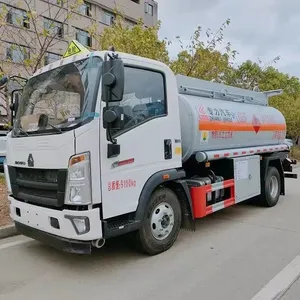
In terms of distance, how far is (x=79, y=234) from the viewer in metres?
3.69

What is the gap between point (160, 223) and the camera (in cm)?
459

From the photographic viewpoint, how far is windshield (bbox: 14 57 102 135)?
3.79 metres

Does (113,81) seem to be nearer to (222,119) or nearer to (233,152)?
(222,119)

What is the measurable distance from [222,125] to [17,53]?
235 inches

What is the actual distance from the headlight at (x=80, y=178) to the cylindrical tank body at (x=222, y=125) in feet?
6.53

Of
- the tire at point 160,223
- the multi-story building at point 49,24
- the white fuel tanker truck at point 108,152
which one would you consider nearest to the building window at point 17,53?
the multi-story building at point 49,24

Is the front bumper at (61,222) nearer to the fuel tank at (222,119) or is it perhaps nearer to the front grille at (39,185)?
the front grille at (39,185)

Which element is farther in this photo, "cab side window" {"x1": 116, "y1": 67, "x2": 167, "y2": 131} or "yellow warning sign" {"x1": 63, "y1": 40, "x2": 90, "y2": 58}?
"yellow warning sign" {"x1": 63, "y1": 40, "x2": 90, "y2": 58}

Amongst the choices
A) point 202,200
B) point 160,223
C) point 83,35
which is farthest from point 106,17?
point 160,223

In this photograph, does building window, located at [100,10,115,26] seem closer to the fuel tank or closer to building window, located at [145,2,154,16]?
building window, located at [145,2,154,16]

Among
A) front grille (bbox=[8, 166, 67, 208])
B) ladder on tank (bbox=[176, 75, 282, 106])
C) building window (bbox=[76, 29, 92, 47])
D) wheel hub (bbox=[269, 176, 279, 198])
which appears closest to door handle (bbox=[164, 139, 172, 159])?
ladder on tank (bbox=[176, 75, 282, 106])

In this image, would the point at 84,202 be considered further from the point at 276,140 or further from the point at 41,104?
the point at 276,140

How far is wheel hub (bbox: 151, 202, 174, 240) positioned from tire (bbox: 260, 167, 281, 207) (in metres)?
3.30

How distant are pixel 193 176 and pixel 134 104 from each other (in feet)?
6.77
